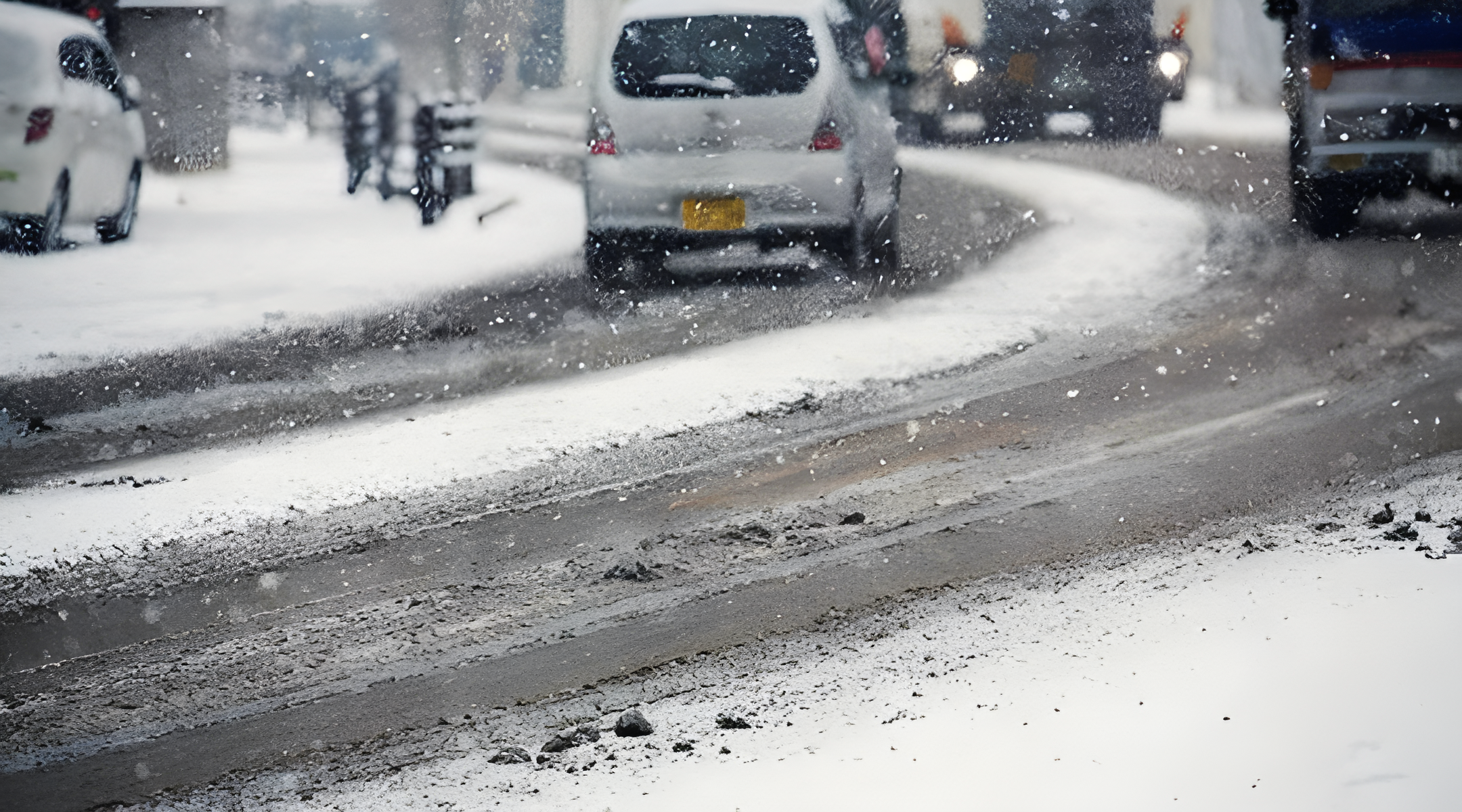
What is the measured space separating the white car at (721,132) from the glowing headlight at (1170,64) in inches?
261

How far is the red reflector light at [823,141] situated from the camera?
289 inches

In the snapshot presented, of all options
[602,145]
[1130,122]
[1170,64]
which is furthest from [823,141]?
[1130,122]

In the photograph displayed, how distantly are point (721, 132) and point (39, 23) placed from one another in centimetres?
565

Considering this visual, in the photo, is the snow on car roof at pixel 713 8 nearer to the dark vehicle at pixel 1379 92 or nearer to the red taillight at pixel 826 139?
the red taillight at pixel 826 139

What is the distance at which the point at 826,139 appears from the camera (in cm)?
734

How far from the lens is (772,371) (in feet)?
19.4

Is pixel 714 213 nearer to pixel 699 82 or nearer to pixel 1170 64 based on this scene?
pixel 699 82

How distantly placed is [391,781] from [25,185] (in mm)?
7497

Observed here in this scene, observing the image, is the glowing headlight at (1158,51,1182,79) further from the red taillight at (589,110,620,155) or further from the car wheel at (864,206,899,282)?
the red taillight at (589,110,620,155)

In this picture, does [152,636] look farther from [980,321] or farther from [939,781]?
[980,321]

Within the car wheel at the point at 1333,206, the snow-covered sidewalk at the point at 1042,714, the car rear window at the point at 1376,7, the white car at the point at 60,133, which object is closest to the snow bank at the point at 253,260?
the white car at the point at 60,133

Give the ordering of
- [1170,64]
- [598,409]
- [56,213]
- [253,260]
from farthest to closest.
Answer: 1. [1170,64]
2. [253,260]
3. [56,213]
4. [598,409]

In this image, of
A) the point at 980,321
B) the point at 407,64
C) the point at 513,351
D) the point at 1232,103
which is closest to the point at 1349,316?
the point at 980,321

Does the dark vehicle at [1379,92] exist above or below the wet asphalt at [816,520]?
above
